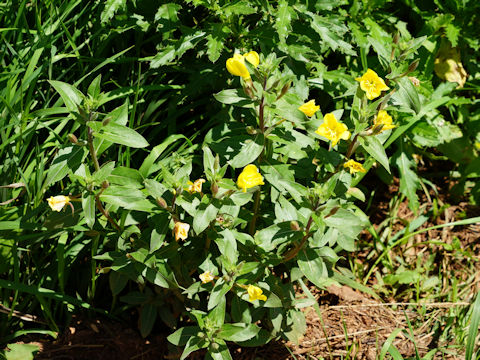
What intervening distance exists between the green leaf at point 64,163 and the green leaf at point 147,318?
72cm

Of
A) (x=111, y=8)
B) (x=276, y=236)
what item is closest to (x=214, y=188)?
(x=276, y=236)

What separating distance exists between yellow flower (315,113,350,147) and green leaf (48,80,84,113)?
905 millimetres

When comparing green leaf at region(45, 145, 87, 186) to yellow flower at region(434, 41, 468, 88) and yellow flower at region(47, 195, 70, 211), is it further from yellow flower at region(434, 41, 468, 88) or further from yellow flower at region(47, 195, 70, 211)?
yellow flower at region(434, 41, 468, 88)

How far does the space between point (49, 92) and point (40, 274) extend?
0.85 meters

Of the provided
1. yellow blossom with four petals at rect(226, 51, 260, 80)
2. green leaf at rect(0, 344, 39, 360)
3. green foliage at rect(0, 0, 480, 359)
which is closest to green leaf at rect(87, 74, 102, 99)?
green foliage at rect(0, 0, 480, 359)

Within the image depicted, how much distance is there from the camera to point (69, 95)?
1970 millimetres

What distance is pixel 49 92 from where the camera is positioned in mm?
2523

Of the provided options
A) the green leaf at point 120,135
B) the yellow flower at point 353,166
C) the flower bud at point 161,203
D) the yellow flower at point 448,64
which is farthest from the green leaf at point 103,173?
the yellow flower at point 448,64

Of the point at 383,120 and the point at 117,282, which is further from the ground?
the point at 383,120

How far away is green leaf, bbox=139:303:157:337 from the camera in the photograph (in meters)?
2.25

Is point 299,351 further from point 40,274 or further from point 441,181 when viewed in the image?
point 441,181

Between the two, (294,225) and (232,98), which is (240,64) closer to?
(232,98)

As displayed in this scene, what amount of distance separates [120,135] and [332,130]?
31.1 inches

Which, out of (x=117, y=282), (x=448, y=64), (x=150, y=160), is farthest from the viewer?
(x=448, y=64)
